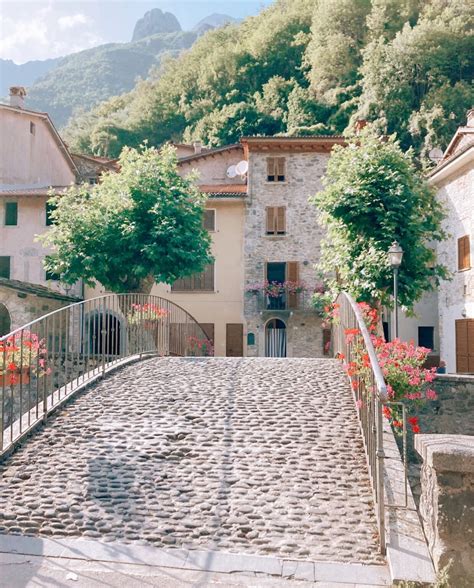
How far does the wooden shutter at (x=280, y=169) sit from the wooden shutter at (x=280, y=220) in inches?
49.5

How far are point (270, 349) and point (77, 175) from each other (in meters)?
16.2

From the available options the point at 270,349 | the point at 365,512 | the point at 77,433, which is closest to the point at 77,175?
the point at 270,349

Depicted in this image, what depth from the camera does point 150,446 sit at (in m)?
6.20

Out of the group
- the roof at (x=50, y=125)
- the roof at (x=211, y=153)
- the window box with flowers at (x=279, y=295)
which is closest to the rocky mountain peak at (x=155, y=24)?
the roof at (x=50, y=125)

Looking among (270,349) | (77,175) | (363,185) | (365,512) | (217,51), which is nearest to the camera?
(365,512)

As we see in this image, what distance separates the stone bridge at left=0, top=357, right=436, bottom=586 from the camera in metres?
4.38

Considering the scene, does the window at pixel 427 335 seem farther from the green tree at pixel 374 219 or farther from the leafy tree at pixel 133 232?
the leafy tree at pixel 133 232

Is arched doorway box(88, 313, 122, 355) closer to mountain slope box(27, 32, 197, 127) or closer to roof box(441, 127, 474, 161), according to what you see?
roof box(441, 127, 474, 161)

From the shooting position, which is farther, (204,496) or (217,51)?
(217,51)

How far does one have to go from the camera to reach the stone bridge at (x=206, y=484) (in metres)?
4.38

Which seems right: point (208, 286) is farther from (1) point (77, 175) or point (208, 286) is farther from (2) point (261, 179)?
(1) point (77, 175)


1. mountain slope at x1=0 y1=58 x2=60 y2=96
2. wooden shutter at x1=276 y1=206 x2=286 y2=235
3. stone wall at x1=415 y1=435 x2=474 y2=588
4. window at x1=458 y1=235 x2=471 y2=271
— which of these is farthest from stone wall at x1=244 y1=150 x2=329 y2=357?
mountain slope at x1=0 y1=58 x2=60 y2=96

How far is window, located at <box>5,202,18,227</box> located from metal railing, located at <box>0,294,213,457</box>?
11496mm

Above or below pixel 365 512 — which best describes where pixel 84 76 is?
above
